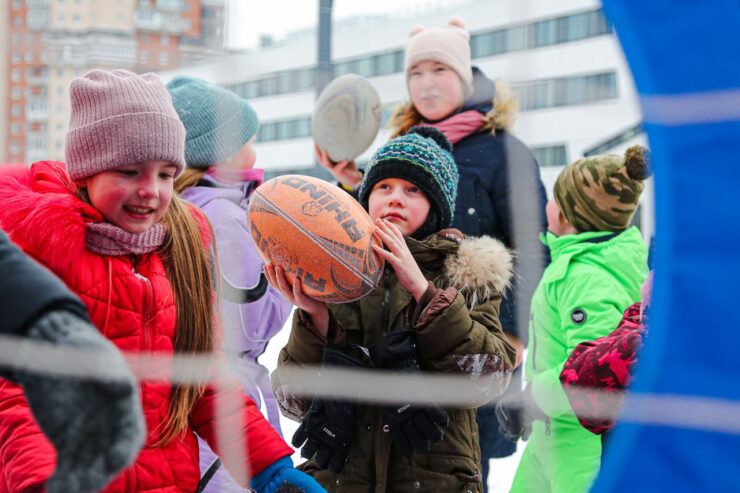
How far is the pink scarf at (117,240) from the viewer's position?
1.66m

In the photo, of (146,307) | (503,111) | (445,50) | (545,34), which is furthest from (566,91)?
(146,307)

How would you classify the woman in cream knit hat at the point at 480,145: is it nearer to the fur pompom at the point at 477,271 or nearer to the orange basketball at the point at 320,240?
the fur pompom at the point at 477,271

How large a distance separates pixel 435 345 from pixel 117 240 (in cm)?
64

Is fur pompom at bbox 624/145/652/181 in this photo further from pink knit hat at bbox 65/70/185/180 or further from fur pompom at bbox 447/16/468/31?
pink knit hat at bbox 65/70/185/180

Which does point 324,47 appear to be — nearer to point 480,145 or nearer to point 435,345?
point 480,145

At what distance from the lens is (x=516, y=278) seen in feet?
8.89

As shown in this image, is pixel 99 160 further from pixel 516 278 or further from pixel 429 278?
pixel 516 278

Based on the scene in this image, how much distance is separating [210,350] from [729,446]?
118 centimetres

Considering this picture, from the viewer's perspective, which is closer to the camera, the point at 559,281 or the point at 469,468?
the point at 469,468

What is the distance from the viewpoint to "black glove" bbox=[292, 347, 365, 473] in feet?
6.39

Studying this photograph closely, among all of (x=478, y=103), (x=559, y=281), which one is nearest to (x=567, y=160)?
(x=478, y=103)

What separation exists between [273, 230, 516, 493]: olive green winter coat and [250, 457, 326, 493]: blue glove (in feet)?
0.77

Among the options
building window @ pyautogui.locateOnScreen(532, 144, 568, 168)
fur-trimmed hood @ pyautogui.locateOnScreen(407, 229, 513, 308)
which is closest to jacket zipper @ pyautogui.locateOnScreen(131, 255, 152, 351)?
fur-trimmed hood @ pyautogui.locateOnScreen(407, 229, 513, 308)

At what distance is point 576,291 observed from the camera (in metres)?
2.61
